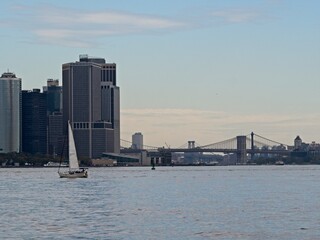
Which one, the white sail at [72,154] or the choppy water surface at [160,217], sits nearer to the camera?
the choppy water surface at [160,217]

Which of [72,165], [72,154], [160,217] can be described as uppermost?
[72,154]

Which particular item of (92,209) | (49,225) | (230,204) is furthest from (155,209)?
(49,225)

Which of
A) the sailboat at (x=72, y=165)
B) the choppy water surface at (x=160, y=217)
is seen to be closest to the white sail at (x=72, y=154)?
the sailboat at (x=72, y=165)

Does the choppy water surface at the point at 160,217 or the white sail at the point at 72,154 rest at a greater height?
the white sail at the point at 72,154

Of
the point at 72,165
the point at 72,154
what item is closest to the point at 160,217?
the point at 72,154

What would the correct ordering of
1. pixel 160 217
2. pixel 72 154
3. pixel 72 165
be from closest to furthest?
pixel 160 217, pixel 72 154, pixel 72 165

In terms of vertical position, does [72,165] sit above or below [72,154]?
below

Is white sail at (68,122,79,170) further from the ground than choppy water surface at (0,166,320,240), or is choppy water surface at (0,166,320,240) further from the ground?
white sail at (68,122,79,170)

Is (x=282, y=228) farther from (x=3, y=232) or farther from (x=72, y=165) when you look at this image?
(x=72, y=165)

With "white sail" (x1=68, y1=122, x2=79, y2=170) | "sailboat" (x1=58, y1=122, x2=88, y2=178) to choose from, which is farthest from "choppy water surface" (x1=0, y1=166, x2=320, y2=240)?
"sailboat" (x1=58, y1=122, x2=88, y2=178)

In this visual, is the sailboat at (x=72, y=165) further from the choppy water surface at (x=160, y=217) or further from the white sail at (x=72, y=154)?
the choppy water surface at (x=160, y=217)

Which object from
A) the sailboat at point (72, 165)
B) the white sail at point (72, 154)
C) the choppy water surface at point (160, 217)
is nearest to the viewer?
the choppy water surface at point (160, 217)

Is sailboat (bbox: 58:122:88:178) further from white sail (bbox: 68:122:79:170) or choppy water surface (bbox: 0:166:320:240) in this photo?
choppy water surface (bbox: 0:166:320:240)

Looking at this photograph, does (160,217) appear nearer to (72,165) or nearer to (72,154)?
(72,154)
